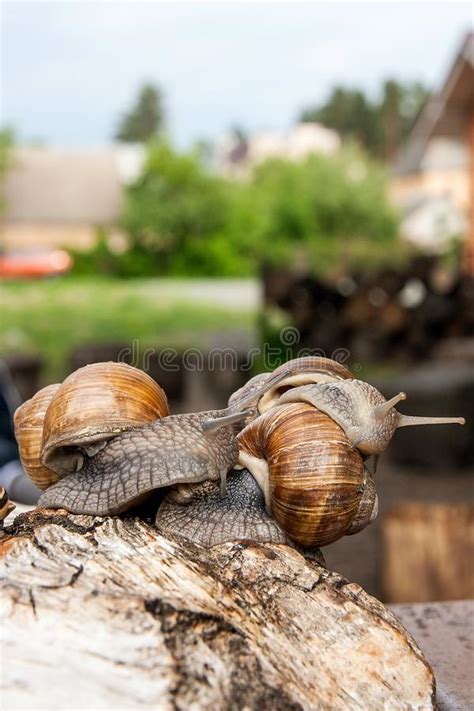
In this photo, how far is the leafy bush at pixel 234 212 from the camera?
2652 cm

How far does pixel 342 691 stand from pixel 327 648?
0.07 m

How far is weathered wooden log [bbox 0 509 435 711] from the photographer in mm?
1087

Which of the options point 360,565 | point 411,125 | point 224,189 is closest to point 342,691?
point 360,565

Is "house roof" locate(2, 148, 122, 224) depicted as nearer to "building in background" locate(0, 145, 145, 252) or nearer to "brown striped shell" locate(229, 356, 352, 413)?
"building in background" locate(0, 145, 145, 252)

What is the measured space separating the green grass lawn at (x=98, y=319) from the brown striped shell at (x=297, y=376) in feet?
23.5

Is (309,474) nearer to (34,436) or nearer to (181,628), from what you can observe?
(181,628)

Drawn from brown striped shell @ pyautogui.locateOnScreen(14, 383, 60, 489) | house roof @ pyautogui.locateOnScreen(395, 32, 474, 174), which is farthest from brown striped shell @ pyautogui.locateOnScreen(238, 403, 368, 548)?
house roof @ pyautogui.locateOnScreen(395, 32, 474, 174)

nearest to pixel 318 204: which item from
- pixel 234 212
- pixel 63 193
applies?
pixel 234 212

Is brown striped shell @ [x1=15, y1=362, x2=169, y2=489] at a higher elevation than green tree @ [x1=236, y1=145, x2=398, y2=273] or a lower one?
higher

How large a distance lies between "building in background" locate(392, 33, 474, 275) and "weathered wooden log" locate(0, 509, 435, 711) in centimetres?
851

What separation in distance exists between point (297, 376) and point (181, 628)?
498mm

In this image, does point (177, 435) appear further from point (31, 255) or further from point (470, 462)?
point (31, 255)

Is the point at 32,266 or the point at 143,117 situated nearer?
the point at 32,266

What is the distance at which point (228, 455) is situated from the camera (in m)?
1.45
